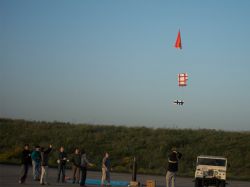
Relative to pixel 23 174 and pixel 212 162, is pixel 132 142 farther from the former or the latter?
pixel 23 174

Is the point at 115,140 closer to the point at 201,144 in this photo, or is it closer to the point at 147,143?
the point at 147,143

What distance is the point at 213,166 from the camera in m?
26.5

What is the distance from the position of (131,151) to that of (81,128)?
35.6 feet

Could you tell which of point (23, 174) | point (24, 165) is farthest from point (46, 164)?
point (23, 174)

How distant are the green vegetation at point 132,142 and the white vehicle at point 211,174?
1625 cm

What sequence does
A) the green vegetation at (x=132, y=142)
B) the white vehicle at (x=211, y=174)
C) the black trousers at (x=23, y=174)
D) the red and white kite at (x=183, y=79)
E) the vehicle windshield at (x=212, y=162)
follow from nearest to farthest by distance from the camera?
the black trousers at (x=23, y=174) → the white vehicle at (x=211, y=174) → the vehicle windshield at (x=212, y=162) → the red and white kite at (x=183, y=79) → the green vegetation at (x=132, y=142)

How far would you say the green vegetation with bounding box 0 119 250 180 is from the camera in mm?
46219

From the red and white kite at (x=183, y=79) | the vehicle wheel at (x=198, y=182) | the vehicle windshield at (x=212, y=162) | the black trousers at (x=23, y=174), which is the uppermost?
the red and white kite at (x=183, y=79)

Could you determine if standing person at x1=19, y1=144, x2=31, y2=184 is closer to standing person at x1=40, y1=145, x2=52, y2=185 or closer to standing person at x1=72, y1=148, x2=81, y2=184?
standing person at x1=40, y1=145, x2=52, y2=185

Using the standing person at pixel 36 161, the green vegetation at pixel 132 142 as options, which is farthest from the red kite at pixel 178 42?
the green vegetation at pixel 132 142

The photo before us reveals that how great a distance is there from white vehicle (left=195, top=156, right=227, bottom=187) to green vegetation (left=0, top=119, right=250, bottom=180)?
1625 centimetres

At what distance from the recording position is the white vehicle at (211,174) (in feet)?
83.7

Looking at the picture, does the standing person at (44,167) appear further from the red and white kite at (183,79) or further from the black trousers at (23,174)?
the red and white kite at (183,79)

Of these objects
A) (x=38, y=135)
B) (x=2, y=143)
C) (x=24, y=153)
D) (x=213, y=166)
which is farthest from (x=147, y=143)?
(x=24, y=153)
